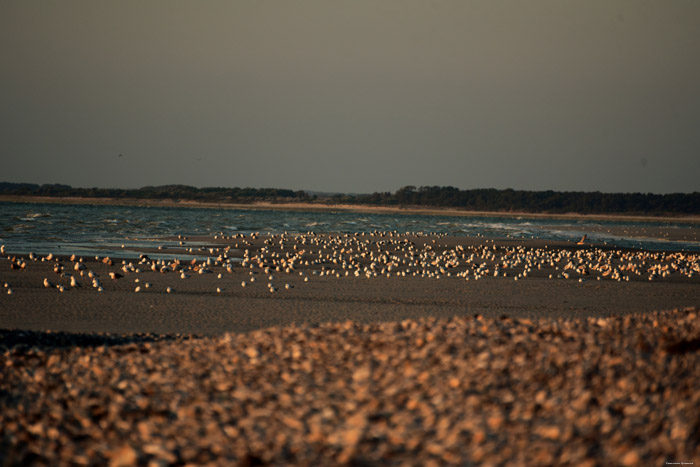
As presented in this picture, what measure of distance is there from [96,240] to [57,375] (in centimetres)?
2949

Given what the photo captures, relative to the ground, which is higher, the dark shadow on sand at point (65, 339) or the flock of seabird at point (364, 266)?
the flock of seabird at point (364, 266)

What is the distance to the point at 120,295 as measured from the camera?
17.2m

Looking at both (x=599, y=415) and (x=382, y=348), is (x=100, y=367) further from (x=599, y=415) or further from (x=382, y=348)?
(x=599, y=415)

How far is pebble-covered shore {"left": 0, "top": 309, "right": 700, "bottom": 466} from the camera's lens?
6117 mm

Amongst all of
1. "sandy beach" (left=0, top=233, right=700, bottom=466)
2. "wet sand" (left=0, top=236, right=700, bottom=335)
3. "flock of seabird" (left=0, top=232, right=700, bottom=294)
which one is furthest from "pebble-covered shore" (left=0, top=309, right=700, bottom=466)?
"flock of seabird" (left=0, top=232, right=700, bottom=294)

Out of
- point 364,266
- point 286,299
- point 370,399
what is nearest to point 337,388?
point 370,399

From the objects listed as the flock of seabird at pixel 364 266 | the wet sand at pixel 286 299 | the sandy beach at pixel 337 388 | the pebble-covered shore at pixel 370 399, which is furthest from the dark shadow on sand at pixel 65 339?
the flock of seabird at pixel 364 266

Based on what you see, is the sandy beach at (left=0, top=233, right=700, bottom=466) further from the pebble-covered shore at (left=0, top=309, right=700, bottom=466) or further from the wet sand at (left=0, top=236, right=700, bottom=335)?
the wet sand at (left=0, top=236, right=700, bottom=335)

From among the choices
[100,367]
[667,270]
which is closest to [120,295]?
[100,367]

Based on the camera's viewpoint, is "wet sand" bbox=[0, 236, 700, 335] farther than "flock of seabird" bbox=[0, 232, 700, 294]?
No

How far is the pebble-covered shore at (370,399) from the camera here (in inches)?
241

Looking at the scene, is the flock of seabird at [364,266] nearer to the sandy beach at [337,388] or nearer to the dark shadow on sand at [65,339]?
the dark shadow on sand at [65,339]

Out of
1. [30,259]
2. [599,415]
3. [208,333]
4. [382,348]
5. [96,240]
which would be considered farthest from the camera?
[96,240]

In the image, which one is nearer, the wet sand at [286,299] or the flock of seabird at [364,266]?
the wet sand at [286,299]
